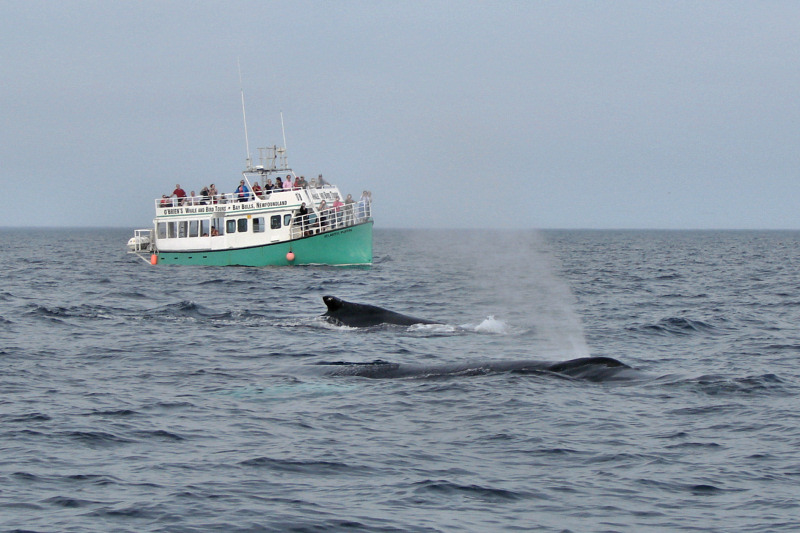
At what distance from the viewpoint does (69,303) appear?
1241 inches

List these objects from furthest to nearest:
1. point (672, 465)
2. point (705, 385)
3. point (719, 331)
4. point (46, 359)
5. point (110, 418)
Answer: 1. point (719, 331)
2. point (46, 359)
3. point (705, 385)
4. point (110, 418)
5. point (672, 465)

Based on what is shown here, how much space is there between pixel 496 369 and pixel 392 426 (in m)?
4.26

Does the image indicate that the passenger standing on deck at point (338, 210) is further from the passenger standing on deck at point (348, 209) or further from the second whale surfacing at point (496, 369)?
the second whale surfacing at point (496, 369)

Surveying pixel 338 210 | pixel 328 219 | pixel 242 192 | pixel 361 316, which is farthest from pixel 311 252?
pixel 361 316

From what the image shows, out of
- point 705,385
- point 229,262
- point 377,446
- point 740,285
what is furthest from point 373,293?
point 377,446

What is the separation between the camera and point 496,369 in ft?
55.4

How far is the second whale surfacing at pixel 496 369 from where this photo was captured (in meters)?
16.4

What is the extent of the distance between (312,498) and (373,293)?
27.5 m

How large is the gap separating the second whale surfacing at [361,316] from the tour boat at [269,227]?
77.5ft

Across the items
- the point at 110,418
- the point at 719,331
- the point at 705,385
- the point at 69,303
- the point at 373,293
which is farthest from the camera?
the point at 373,293

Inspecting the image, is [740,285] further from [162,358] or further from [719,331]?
[162,358]

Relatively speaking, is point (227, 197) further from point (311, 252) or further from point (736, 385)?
point (736, 385)

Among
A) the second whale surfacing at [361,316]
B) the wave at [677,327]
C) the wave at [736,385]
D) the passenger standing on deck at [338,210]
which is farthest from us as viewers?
the passenger standing on deck at [338,210]

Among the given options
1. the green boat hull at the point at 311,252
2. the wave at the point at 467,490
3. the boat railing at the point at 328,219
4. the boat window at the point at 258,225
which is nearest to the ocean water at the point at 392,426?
the wave at the point at 467,490
